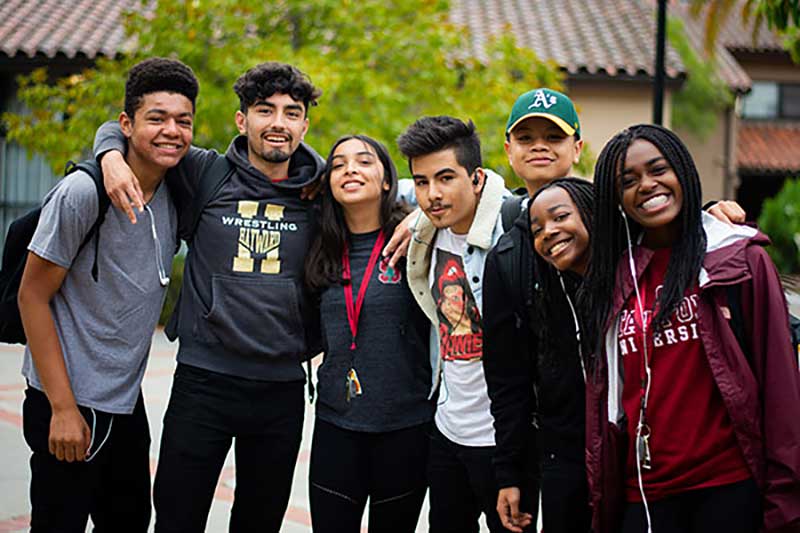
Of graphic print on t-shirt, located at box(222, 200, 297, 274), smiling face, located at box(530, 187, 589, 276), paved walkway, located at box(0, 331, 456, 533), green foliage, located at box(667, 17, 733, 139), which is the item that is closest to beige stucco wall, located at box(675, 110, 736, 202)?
green foliage, located at box(667, 17, 733, 139)

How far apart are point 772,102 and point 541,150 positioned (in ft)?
79.0

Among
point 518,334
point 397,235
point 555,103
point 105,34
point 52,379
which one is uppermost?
point 105,34

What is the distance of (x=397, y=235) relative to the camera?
12.1 feet

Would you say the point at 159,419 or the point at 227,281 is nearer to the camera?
the point at 227,281

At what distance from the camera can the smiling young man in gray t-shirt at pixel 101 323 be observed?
3.35m

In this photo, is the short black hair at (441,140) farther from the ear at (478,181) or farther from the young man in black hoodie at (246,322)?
the young man in black hoodie at (246,322)

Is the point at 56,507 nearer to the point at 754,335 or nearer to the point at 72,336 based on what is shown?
the point at 72,336

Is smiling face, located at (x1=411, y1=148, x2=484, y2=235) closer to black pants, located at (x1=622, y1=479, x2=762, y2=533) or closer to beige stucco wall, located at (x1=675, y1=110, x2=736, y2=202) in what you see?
black pants, located at (x1=622, y1=479, x2=762, y2=533)

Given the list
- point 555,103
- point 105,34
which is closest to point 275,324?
point 555,103

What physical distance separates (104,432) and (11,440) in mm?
3827

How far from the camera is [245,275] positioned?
3654 millimetres

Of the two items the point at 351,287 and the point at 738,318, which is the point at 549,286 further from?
the point at 351,287

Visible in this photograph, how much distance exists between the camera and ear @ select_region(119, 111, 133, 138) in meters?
3.66

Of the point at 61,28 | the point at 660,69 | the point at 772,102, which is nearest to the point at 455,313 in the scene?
the point at 660,69
